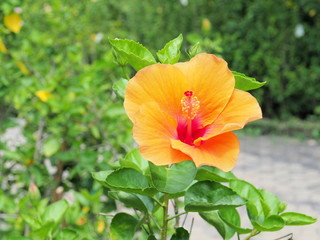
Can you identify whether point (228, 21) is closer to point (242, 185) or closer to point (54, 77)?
point (54, 77)

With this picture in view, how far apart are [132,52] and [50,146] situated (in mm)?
1203

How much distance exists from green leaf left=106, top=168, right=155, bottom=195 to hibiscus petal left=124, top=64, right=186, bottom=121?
10 centimetres

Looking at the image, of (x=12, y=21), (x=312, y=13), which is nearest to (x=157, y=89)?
(x=12, y=21)

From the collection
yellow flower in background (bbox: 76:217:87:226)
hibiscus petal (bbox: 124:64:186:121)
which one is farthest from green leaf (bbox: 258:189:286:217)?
yellow flower in background (bbox: 76:217:87:226)

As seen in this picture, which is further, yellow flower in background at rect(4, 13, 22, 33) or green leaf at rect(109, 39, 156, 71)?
yellow flower in background at rect(4, 13, 22, 33)

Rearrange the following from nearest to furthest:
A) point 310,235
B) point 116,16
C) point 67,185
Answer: point 67,185
point 310,235
point 116,16

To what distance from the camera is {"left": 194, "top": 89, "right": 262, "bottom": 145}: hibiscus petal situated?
0.59m

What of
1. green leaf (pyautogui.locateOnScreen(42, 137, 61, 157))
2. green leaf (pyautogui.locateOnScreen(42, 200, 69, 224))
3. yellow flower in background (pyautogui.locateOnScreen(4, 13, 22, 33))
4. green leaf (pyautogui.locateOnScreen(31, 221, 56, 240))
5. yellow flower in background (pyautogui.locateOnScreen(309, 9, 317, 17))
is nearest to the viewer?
green leaf (pyautogui.locateOnScreen(31, 221, 56, 240))

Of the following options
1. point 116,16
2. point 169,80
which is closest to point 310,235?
point 169,80

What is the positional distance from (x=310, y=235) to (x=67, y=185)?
1.87 m

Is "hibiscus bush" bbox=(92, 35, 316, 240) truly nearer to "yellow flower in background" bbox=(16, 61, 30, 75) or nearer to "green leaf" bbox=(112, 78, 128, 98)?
"green leaf" bbox=(112, 78, 128, 98)

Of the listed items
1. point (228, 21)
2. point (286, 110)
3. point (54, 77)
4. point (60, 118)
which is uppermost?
point (228, 21)

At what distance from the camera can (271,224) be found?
0.71m

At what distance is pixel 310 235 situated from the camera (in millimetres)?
3150
